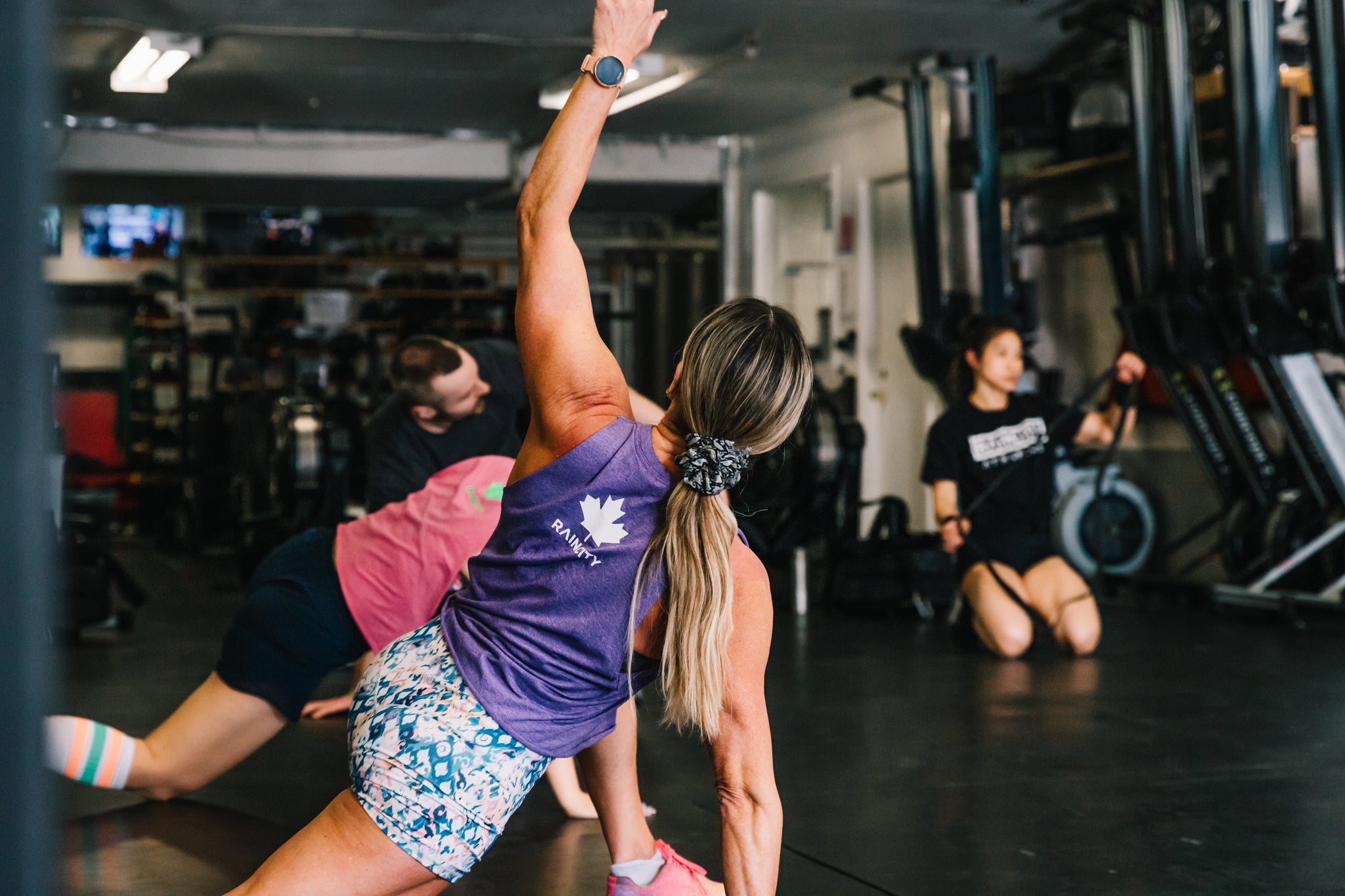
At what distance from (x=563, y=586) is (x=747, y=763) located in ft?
1.00

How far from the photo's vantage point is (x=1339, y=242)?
5223mm

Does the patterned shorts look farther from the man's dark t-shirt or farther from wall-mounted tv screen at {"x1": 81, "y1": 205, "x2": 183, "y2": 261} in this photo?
wall-mounted tv screen at {"x1": 81, "y1": 205, "x2": 183, "y2": 261}

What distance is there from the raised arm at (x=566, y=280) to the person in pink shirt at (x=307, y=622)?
116cm

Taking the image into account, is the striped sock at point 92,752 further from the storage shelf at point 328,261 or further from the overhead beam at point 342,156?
the storage shelf at point 328,261

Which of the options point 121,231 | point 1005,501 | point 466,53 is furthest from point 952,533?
point 121,231

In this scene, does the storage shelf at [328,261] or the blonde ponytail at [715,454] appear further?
the storage shelf at [328,261]

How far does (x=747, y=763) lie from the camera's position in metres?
1.62

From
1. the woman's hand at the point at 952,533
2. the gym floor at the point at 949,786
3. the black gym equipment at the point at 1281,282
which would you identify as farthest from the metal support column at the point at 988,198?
the gym floor at the point at 949,786

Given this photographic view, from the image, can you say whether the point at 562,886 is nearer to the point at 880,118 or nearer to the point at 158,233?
the point at 880,118

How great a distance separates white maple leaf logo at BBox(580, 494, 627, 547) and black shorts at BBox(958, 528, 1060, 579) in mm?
3892

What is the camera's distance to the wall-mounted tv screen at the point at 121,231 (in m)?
12.6

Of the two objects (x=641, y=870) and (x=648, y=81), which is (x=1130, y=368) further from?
(x=648, y=81)

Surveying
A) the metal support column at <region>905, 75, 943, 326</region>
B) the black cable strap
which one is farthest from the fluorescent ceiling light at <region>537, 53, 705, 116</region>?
the black cable strap

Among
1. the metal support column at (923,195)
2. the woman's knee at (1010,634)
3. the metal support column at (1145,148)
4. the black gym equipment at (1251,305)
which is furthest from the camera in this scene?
the metal support column at (923,195)
